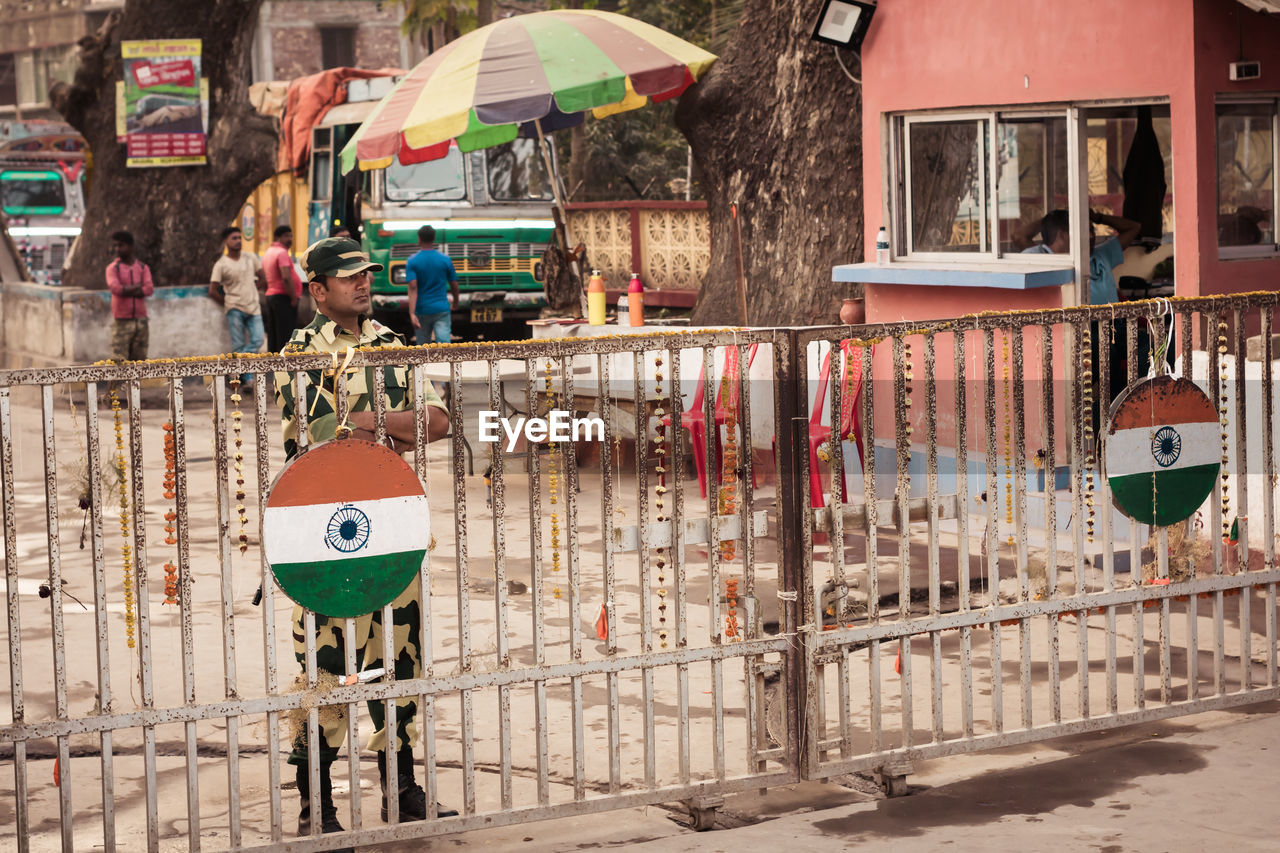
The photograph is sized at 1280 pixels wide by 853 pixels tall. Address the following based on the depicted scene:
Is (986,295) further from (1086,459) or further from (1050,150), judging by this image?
(1086,459)

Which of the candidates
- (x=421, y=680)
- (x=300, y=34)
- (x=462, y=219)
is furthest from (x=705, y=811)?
(x=300, y=34)

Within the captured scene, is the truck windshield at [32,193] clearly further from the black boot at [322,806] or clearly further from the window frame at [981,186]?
the black boot at [322,806]

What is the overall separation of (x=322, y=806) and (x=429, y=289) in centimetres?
1144

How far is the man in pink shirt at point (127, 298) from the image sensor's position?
17172 millimetres

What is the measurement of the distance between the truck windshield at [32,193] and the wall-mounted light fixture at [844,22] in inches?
1177

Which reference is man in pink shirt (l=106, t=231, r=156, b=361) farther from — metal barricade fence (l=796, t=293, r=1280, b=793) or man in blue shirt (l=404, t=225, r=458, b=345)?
metal barricade fence (l=796, t=293, r=1280, b=793)

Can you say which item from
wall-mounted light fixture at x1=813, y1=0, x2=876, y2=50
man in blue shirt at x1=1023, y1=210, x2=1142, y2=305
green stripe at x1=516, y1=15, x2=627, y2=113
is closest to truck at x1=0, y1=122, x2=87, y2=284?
green stripe at x1=516, y1=15, x2=627, y2=113

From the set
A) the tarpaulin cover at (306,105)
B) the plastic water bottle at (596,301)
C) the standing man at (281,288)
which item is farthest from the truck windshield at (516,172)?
the plastic water bottle at (596,301)

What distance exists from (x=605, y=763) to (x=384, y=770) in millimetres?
1072

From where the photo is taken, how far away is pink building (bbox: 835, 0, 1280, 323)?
940 cm

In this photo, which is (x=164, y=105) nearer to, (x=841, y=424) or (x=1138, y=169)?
(x=1138, y=169)

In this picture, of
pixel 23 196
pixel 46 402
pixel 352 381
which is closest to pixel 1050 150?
pixel 352 381

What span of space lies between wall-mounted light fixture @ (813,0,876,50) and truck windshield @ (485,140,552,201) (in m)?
7.77

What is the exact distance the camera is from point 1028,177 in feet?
34.6
